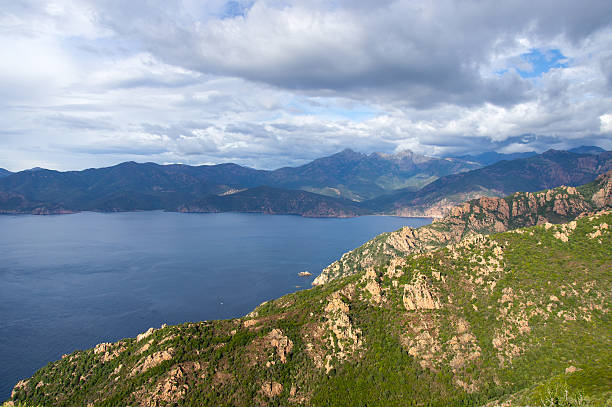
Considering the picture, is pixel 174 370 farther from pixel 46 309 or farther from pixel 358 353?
pixel 46 309

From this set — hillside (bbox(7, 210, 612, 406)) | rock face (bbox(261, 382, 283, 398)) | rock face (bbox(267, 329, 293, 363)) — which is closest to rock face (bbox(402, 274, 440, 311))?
hillside (bbox(7, 210, 612, 406))

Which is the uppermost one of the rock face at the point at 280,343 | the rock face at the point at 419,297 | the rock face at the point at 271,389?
the rock face at the point at 419,297

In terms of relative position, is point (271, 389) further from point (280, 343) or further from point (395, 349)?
point (395, 349)

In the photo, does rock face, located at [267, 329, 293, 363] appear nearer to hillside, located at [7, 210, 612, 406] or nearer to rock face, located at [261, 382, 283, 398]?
hillside, located at [7, 210, 612, 406]

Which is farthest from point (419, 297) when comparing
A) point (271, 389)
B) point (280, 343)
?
point (271, 389)

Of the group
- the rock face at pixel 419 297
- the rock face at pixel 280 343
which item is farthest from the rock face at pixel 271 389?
the rock face at pixel 419 297

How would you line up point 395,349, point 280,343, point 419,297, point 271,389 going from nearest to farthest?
point 271,389 < point 280,343 < point 395,349 < point 419,297

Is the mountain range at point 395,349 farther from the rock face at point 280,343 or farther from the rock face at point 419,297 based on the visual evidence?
the rock face at point 419,297
